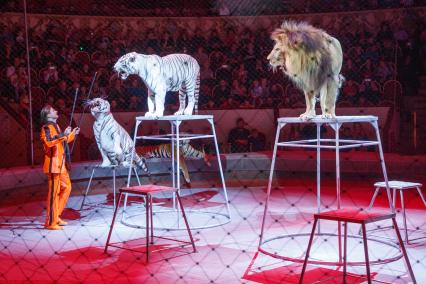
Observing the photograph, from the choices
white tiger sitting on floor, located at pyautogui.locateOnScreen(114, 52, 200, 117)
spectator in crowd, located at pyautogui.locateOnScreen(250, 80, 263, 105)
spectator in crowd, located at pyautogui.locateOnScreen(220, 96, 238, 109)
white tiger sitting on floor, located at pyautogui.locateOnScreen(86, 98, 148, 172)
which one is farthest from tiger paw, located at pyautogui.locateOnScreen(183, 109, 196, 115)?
spectator in crowd, located at pyautogui.locateOnScreen(250, 80, 263, 105)

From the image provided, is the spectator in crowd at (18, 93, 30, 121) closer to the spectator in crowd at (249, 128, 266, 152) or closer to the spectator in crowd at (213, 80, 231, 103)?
the spectator in crowd at (213, 80, 231, 103)

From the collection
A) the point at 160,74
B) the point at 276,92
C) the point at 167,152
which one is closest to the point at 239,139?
the point at 276,92

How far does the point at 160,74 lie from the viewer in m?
6.08

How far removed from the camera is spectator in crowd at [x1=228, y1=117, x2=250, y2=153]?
970 centimetres

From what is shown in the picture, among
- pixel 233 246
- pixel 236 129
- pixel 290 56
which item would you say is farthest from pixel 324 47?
pixel 236 129

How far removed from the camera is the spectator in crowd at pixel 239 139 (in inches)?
382

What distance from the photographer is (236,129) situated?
31.7 feet

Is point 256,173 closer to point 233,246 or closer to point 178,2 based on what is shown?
point 233,246

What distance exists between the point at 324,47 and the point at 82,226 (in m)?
3.09

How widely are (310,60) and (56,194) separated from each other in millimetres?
2896

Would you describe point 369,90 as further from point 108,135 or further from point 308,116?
point 308,116

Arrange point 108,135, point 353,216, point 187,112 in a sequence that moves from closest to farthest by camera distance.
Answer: point 353,216, point 187,112, point 108,135

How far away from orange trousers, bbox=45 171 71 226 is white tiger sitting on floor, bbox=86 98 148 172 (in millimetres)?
884

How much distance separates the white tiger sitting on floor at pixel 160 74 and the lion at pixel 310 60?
5.23 ft
